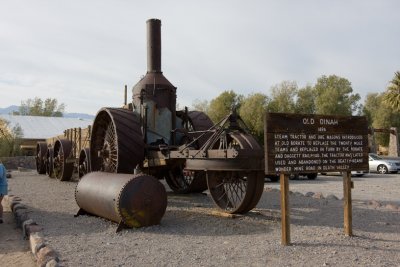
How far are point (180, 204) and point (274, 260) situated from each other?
15.8 feet

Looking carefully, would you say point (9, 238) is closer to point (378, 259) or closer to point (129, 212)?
point (129, 212)

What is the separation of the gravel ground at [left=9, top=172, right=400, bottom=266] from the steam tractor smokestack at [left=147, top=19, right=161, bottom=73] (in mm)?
3174

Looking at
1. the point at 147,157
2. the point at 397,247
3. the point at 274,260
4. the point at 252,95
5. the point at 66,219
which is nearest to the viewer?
the point at 274,260

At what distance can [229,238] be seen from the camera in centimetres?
632

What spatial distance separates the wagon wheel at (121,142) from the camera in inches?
359

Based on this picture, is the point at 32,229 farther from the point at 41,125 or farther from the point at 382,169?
the point at 41,125

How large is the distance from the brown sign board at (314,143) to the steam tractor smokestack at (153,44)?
16.5ft

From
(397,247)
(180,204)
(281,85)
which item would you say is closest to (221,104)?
(281,85)

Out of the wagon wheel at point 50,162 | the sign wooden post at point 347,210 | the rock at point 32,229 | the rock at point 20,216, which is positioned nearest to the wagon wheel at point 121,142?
the rock at point 20,216

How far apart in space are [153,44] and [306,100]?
40947mm

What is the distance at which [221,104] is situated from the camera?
163 feet

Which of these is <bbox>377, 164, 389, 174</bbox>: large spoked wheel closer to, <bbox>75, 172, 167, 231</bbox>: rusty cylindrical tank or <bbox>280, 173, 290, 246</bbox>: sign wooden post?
<bbox>75, 172, 167, 231</bbox>: rusty cylindrical tank

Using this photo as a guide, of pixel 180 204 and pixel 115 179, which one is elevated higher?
pixel 115 179

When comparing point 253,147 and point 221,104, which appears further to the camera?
point 221,104
